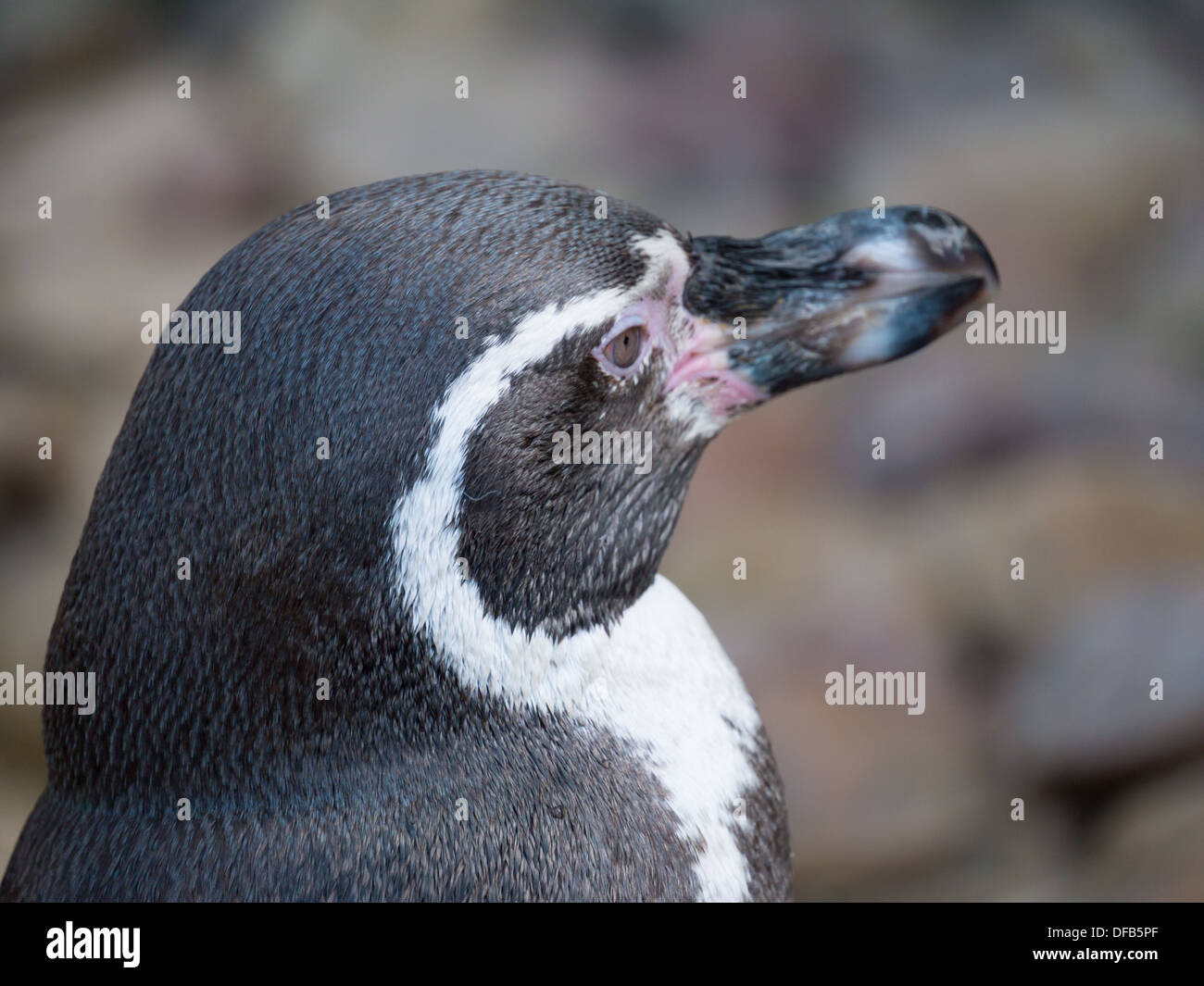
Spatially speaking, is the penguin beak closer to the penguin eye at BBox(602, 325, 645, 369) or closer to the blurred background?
the penguin eye at BBox(602, 325, 645, 369)

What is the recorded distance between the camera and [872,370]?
292cm

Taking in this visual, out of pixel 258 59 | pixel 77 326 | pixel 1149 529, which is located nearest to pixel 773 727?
pixel 1149 529

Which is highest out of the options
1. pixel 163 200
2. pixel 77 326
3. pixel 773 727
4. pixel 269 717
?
pixel 163 200

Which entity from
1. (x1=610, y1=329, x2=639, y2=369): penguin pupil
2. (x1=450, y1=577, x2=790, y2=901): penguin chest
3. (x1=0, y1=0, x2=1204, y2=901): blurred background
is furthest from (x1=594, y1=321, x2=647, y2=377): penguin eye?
(x1=0, y1=0, x2=1204, y2=901): blurred background

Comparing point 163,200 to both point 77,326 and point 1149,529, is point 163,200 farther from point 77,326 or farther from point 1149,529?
point 1149,529

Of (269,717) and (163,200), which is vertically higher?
(163,200)

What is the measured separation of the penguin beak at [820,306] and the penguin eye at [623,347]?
0.07 m

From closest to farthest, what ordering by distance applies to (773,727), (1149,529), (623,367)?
(623,367), (773,727), (1149,529)

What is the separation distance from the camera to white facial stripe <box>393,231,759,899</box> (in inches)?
37.9

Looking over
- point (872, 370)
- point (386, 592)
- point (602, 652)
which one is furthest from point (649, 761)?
point (872, 370)

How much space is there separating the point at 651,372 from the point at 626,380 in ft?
0.12

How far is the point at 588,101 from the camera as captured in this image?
304cm

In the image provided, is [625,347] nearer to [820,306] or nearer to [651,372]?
[651,372]

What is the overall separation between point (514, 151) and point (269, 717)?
86.4 inches
